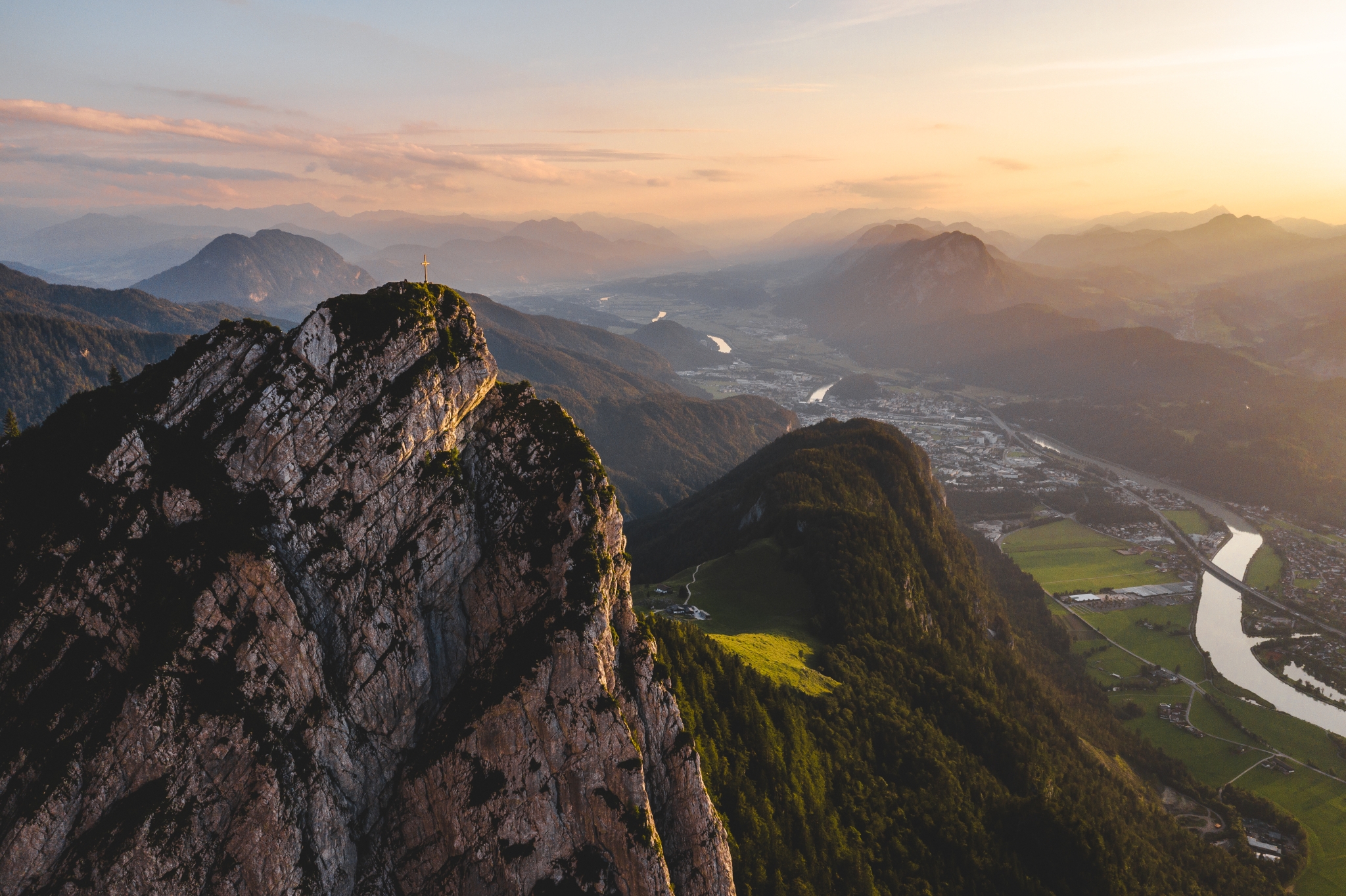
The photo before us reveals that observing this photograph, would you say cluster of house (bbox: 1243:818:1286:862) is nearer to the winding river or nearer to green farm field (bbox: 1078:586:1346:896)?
green farm field (bbox: 1078:586:1346:896)

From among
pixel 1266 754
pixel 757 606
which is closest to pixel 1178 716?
pixel 1266 754

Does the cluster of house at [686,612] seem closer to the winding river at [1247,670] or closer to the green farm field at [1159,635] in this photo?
the green farm field at [1159,635]

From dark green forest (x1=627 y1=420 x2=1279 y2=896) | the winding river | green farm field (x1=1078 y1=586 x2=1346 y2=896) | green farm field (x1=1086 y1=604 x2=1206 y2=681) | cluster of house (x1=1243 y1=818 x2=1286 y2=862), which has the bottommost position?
the winding river

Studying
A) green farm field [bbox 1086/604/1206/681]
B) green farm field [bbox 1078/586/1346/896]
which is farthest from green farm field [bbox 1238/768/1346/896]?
green farm field [bbox 1086/604/1206/681]

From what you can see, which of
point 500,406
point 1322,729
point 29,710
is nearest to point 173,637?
point 29,710

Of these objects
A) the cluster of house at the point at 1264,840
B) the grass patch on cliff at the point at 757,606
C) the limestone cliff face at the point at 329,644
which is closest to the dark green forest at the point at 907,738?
the grass patch on cliff at the point at 757,606

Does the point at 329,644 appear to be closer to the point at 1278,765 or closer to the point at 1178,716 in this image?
the point at 1278,765

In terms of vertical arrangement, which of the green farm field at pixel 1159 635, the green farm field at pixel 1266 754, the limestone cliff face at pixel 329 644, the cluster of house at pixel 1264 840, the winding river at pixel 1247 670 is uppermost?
the limestone cliff face at pixel 329 644
